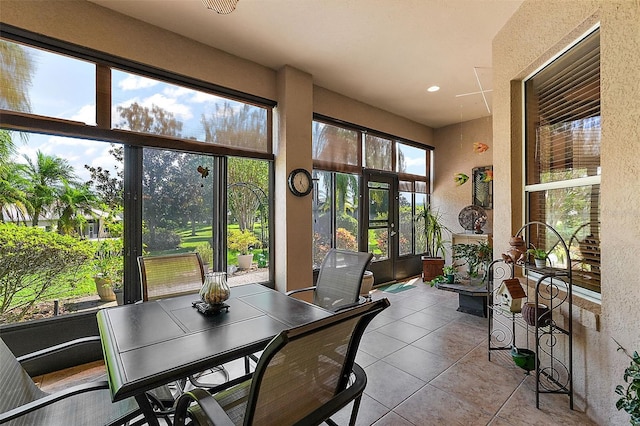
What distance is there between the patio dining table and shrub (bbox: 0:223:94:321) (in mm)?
1226

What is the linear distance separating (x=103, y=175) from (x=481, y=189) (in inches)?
237

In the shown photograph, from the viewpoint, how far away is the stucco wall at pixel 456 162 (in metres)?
5.71

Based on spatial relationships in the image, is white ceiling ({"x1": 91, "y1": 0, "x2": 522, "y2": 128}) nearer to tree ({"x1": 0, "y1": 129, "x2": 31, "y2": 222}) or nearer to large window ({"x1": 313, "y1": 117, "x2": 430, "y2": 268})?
large window ({"x1": 313, "y1": 117, "x2": 430, "y2": 268})

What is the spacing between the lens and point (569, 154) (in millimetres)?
2271

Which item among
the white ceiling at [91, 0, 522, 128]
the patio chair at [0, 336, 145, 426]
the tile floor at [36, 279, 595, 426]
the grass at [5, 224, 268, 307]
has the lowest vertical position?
the tile floor at [36, 279, 595, 426]

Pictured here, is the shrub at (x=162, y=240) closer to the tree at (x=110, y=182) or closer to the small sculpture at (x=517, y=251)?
the tree at (x=110, y=182)

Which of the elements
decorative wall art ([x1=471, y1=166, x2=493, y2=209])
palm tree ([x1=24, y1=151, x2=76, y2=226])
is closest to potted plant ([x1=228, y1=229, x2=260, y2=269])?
palm tree ([x1=24, y1=151, x2=76, y2=226])

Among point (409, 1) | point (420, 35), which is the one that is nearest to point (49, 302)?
point (409, 1)

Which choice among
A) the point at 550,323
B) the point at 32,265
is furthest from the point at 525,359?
the point at 32,265

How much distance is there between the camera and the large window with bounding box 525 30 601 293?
203 centimetres

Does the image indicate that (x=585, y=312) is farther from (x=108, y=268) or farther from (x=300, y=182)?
(x=108, y=268)

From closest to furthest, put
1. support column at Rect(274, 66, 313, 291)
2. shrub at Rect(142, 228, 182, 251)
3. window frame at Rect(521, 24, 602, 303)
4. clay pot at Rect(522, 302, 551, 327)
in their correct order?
window frame at Rect(521, 24, 602, 303) → clay pot at Rect(522, 302, 551, 327) → shrub at Rect(142, 228, 182, 251) → support column at Rect(274, 66, 313, 291)

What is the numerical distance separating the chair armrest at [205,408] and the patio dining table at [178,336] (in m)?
0.09

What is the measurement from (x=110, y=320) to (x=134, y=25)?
2.74 meters
